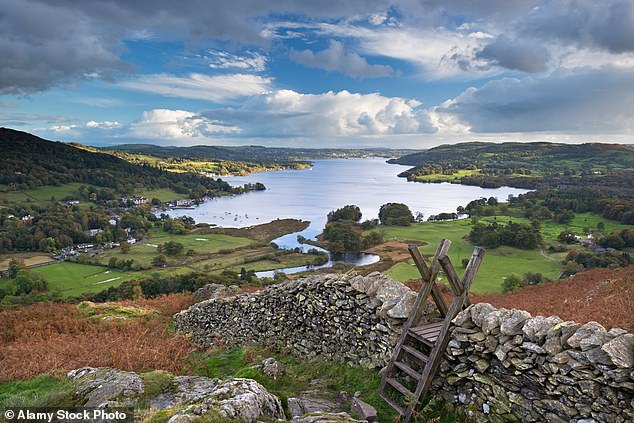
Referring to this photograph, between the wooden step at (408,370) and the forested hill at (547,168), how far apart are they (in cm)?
9964

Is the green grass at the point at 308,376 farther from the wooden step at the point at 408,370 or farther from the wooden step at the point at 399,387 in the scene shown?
the wooden step at the point at 408,370

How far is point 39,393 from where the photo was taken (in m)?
5.20

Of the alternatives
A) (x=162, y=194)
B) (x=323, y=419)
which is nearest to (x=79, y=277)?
(x=323, y=419)

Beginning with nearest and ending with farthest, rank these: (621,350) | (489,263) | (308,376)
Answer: (621,350)
(308,376)
(489,263)

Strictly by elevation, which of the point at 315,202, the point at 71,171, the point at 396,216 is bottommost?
the point at 315,202

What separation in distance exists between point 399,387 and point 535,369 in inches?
82.0

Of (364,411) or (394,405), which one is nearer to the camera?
(364,411)

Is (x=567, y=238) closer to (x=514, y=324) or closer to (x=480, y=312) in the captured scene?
(x=480, y=312)

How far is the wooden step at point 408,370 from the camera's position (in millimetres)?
5520

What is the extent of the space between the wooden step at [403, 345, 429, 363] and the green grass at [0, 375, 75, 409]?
16.0 ft

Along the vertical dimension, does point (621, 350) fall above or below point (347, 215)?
above

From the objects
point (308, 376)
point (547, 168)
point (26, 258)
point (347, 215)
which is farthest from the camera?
point (547, 168)

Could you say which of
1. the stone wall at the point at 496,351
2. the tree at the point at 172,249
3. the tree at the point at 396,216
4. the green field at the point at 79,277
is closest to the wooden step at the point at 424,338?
the stone wall at the point at 496,351

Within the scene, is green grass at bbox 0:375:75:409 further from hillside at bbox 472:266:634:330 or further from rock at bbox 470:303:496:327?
hillside at bbox 472:266:634:330
